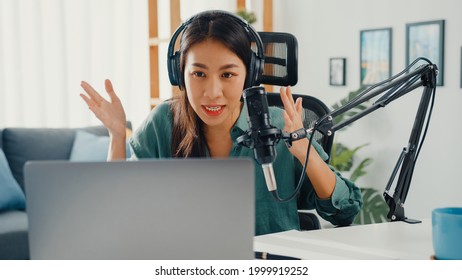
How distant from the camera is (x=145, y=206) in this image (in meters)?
0.79

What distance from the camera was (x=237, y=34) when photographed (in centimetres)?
156

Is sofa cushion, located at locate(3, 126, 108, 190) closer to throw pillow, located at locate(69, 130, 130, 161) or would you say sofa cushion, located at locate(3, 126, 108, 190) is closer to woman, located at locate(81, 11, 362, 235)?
throw pillow, located at locate(69, 130, 130, 161)

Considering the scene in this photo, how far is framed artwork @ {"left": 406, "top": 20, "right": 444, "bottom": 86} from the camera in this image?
3.51 m

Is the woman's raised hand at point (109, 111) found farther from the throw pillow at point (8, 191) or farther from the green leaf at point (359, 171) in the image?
the green leaf at point (359, 171)

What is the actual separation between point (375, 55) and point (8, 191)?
2.31 metres

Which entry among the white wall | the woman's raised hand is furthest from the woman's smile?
the white wall

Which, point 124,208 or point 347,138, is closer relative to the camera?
point 124,208

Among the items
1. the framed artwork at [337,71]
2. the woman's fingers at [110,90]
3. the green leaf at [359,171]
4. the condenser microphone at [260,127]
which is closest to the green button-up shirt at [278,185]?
the woman's fingers at [110,90]

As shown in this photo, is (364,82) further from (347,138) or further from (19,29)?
(19,29)

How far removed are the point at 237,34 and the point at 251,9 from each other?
3220 millimetres

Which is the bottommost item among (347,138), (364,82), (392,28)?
(347,138)

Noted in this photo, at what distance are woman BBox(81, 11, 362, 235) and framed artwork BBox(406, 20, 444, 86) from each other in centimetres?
209

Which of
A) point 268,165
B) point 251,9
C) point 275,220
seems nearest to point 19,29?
point 251,9

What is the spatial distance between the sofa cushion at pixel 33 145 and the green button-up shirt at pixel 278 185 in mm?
2106
